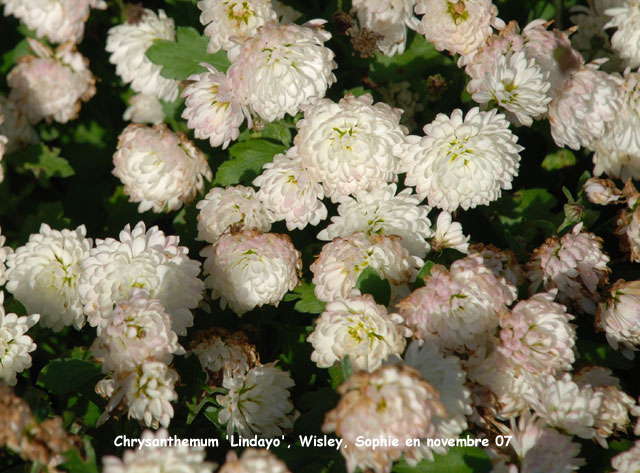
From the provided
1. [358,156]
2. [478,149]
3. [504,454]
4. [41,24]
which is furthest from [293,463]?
[41,24]

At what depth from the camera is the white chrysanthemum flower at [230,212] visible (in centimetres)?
196

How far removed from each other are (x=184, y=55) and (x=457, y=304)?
1307 millimetres

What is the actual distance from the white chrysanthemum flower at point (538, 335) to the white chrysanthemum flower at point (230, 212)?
0.81 metres

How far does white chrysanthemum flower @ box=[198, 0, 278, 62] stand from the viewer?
1.93 m

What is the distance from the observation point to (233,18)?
1945 mm

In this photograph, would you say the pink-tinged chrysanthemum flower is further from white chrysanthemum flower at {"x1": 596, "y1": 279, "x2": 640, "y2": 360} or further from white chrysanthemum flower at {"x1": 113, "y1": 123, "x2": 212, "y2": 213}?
white chrysanthemum flower at {"x1": 113, "y1": 123, "x2": 212, "y2": 213}

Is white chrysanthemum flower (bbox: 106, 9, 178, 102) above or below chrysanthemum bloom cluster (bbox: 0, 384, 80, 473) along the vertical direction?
above

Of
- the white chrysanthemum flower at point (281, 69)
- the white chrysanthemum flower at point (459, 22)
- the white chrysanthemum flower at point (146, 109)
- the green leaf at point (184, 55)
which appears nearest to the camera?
the white chrysanthemum flower at point (281, 69)

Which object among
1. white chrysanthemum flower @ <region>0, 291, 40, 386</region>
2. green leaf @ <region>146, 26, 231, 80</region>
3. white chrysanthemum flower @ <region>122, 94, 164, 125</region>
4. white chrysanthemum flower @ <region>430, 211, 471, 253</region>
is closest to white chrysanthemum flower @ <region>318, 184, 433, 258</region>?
white chrysanthemum flower @ <region>430, 211, 471, 253</region>

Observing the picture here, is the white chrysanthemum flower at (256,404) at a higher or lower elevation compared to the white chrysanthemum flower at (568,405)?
lower

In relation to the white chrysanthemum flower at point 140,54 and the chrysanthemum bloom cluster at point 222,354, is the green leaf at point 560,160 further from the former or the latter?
the white chrysanthemum flower at point 140,54

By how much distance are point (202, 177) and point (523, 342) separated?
124 centimetres

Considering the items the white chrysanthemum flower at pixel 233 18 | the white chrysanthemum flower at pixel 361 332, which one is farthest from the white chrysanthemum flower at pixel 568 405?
the white chrysanthemum flower at pixel 233 18

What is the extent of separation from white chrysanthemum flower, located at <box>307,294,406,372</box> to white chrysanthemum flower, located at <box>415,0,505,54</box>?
0.89 m
